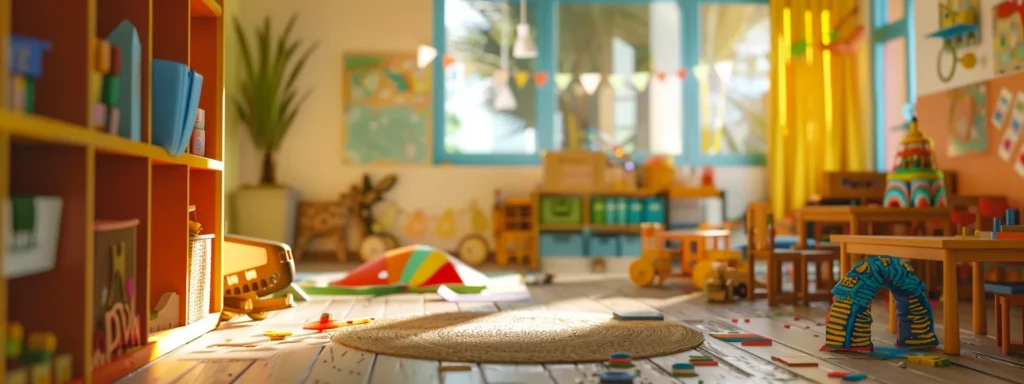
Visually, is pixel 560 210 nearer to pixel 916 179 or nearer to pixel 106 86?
pixel 916 179

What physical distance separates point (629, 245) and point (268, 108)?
9.74ft

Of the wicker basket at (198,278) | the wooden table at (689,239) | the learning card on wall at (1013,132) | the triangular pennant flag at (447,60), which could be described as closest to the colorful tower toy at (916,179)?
the learning card on wall at (1013,132)

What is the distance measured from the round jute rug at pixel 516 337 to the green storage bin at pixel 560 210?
312 centimetres

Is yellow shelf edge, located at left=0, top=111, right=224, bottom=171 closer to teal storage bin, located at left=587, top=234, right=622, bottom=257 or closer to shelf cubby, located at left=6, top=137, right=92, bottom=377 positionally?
shelf cubby, located at left=6, top=137, right=92, bottom=377

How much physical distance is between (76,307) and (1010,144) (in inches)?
176

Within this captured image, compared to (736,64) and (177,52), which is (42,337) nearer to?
(177,52)

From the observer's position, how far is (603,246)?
6.74m

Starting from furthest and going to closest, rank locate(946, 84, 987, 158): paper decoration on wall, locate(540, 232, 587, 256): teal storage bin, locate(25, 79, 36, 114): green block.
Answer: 1. locate(540, 232, 587, 256): teal storage bin
2. locate(946, 84, 987, 158): paper decoration on wall
3. locate(25, 79, 36, 114): green block

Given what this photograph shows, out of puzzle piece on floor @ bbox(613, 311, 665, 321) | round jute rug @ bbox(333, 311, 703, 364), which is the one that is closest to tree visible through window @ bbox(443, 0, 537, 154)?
round jute rug @ bbox(333, 311, 703, 364)

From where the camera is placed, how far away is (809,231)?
5926mm

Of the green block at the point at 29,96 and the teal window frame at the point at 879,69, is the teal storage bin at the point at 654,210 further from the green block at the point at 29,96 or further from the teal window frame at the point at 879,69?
the green block at the point at 29,96

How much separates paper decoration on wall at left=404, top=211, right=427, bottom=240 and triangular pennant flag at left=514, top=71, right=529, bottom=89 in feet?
4.41

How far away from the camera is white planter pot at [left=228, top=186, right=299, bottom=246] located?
6809mm

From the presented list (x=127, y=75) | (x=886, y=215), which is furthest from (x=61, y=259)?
(x=886, y=215)
